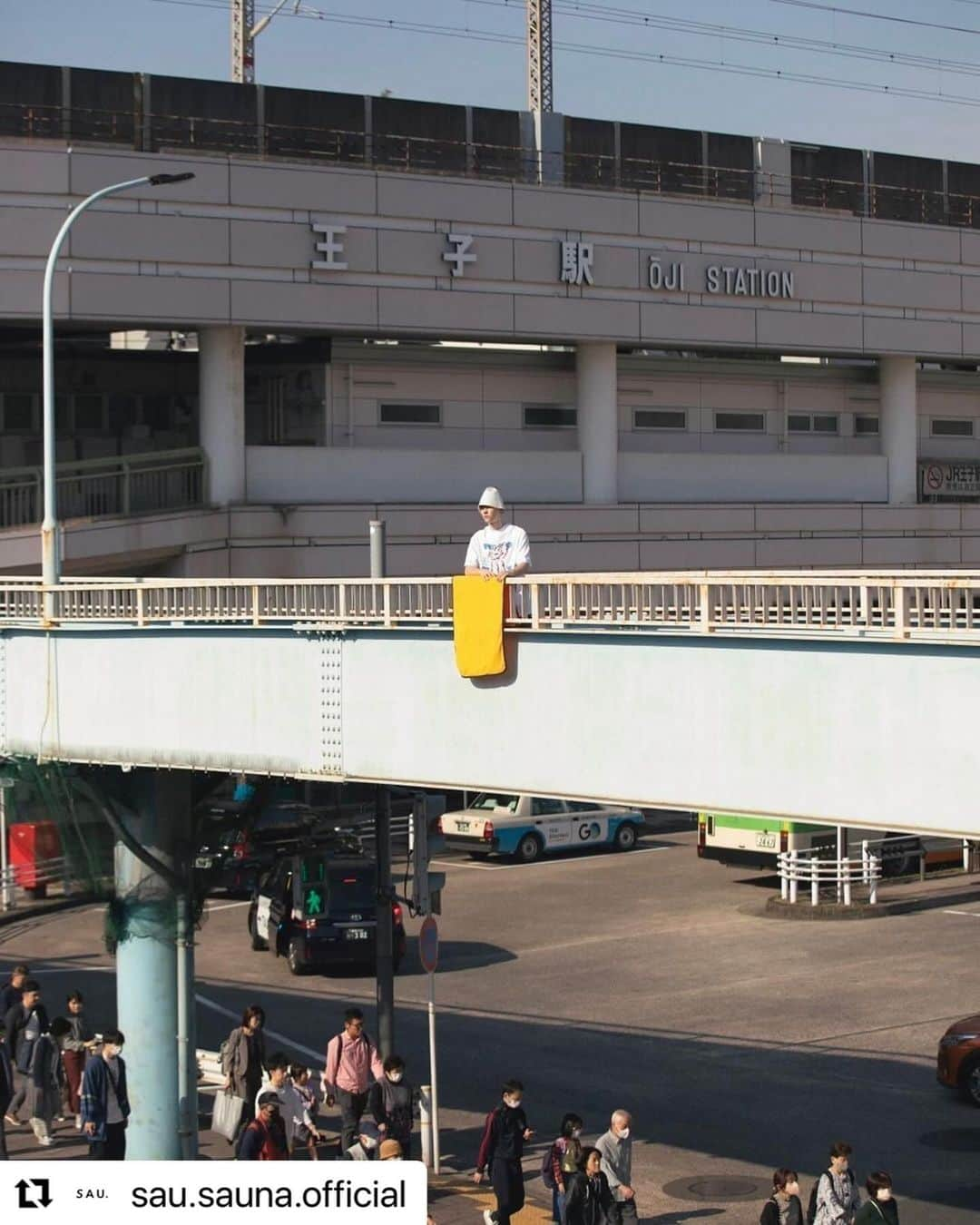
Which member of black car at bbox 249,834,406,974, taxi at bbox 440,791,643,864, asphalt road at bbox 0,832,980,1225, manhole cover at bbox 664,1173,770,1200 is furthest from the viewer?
taxi at bbox 440,791,643,864

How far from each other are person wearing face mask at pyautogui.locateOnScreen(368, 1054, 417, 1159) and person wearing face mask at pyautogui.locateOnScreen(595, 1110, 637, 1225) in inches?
98.9

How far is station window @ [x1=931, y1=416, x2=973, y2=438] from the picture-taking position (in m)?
54.1

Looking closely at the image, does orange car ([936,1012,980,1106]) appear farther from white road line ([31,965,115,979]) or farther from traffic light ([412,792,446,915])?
white road line ([31,965,115,979])

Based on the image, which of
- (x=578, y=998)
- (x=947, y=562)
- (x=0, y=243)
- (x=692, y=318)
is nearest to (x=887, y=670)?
(x=578, y=998)

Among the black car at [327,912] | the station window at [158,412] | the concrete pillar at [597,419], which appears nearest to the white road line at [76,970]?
the black car at [327,912]

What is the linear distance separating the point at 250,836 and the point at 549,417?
981 inches

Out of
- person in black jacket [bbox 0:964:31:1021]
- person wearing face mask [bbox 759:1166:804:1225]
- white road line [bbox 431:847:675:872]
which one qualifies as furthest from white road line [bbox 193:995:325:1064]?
white road line [bbox 431:847:675:872]

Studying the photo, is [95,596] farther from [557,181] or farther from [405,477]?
[557,181]

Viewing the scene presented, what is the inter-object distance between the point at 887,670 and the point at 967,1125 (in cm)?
1125

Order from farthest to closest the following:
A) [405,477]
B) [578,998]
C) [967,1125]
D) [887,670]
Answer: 1. [405,477]
2. [578,998]
3. [967,1125]
4. [887,670]

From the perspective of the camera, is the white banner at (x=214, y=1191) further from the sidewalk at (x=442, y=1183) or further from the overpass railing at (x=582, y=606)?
the sidewalk at (x=442, y=1183)

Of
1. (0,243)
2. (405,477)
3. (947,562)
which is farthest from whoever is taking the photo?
(947,562)

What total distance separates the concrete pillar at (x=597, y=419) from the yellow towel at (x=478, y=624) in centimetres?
2998

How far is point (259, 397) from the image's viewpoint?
4628cm
